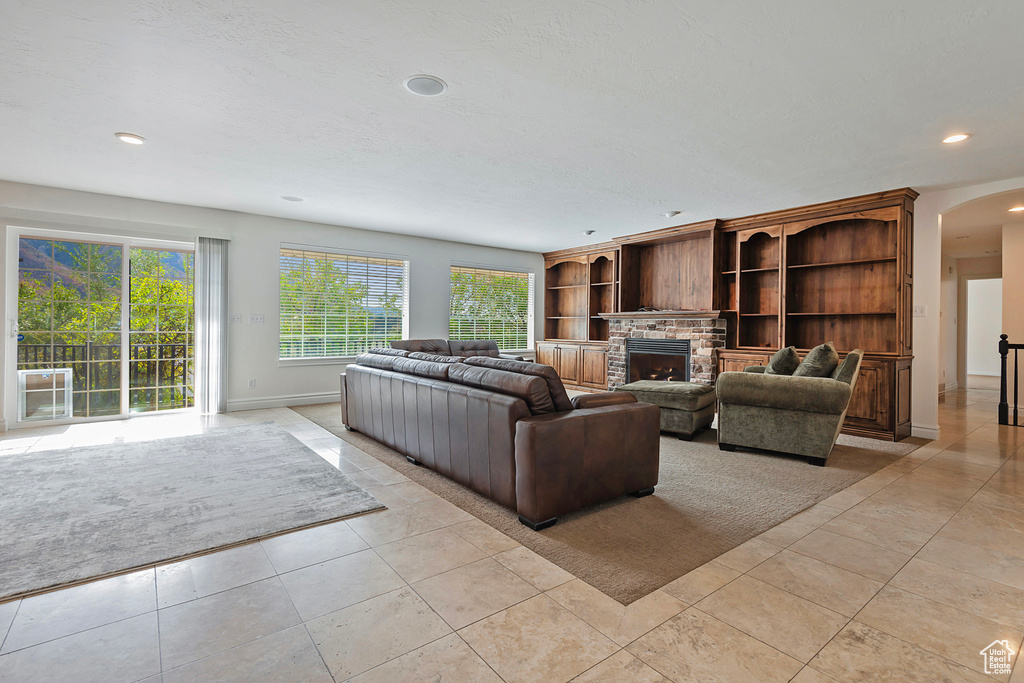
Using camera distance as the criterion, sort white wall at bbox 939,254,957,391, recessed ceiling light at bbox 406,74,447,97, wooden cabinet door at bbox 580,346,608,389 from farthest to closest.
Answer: white wall at bbox 939,254,957,391, wooden cabinet door at bbox 580,346,608,389, recessed ceiling light at bbox 406,74,447,97

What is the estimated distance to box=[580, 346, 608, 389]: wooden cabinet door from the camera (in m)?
7.94

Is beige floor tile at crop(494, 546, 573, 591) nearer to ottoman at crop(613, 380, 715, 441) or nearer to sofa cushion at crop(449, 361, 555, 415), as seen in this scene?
sofa cushion at crop(449, 361, 555, 415)

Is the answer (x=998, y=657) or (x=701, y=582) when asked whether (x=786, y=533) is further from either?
(x=998, y=657)

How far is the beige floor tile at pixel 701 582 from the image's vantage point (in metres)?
1.95

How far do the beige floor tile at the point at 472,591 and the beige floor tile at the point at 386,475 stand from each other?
4.34 feet

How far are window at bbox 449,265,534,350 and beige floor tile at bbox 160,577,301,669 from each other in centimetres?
619

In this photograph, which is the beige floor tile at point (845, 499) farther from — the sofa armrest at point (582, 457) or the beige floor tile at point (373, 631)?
the beige floor tile at point (373, 631)

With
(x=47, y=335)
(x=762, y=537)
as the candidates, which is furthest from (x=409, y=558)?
(x=47, y=335)

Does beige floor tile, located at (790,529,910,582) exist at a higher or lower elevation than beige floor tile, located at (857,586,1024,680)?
→ higher

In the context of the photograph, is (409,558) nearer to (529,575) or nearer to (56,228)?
(529,575)

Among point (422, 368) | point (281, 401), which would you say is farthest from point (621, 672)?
point (281, 401)

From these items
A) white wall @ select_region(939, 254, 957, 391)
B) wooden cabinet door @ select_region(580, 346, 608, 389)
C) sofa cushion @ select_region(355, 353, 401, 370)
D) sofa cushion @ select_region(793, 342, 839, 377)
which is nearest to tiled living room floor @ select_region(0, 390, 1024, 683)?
sofa cushion @ select_region(793, 342, 839, 377)

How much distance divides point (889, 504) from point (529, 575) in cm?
239

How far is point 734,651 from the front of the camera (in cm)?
160
